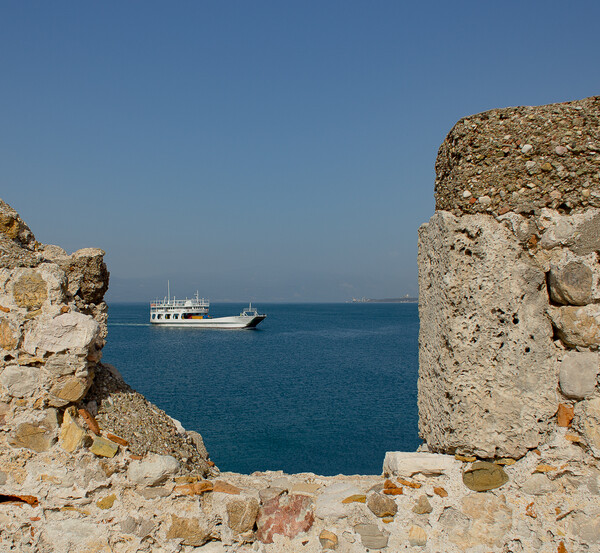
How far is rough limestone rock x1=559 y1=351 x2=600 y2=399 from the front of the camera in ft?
8.15

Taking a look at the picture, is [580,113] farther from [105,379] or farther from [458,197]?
[105,379]

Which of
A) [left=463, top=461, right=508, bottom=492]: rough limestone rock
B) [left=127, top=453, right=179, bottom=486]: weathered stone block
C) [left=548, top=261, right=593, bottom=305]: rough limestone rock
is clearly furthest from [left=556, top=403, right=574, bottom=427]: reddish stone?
[left=127, top=453, right=179, bottom=486]: weathered stone block

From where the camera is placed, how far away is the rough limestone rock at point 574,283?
2.49 m

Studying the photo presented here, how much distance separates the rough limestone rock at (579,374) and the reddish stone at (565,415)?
0.06 m

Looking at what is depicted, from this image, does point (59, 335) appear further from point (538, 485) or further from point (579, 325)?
point (579, 325)

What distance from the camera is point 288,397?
23.3 meters

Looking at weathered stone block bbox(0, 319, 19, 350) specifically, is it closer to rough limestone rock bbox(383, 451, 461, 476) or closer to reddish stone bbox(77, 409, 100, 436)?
reddish stone bbox(77, 409, 100, 436)

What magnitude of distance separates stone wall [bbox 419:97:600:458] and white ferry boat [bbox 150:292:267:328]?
59.4 m

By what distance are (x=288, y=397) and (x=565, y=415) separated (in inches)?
843

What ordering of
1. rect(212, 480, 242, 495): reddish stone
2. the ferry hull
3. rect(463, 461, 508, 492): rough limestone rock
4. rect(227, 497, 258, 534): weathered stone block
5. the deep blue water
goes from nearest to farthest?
rect(463, 461, 508, 492): rough limestone rock
rect(227, 497, 258, 534): weathered stone block
rect(212, 480, 242, 495): reddish stone
the deep blue water
the ferry hull

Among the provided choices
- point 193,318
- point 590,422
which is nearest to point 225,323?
point 193,318

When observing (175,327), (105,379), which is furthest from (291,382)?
(175,327)

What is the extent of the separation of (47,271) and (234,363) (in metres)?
32.9

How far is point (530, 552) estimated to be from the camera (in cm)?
243
